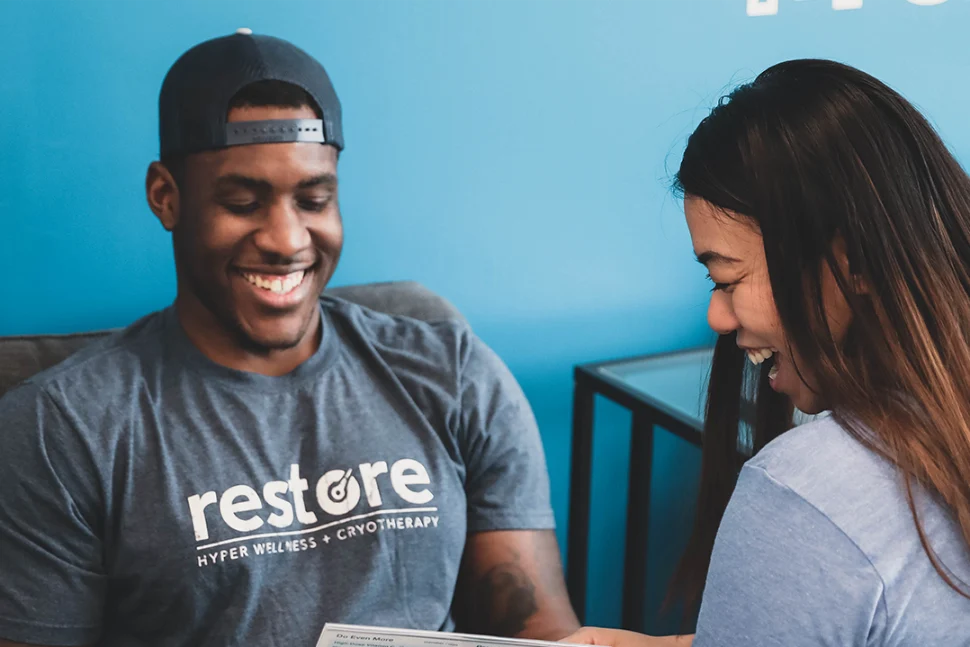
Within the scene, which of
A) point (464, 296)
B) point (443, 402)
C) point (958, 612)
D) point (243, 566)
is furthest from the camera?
point (464, 296)

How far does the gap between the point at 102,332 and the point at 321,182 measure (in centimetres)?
39

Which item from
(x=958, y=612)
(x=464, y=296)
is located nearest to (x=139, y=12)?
(x=464, y=296)

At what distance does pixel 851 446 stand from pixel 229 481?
72cm

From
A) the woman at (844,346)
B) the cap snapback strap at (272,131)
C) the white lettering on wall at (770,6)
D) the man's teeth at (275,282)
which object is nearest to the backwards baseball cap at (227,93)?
the cap snapback strap at (272,131)

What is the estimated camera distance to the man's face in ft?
3.90

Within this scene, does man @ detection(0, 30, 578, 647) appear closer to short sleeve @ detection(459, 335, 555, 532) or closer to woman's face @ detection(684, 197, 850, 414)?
short sleeve @ detection(459, 335, 555, 532)

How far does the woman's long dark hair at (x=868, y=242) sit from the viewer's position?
75 cm

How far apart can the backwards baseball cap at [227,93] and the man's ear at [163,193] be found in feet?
0.10

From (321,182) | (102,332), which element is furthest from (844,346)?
(102,332)

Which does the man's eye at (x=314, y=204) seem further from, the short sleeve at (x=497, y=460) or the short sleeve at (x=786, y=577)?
the short sleeve at (x=786, y=577)

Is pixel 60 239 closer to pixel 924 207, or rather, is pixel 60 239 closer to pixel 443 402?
pixel 443 402

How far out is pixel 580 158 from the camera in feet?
5.60

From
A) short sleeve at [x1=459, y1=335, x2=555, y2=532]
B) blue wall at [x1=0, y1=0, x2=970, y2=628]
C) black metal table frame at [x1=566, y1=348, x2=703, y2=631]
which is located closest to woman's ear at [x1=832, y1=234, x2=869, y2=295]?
short sleeve at [x1=459, y1=335, x2=555, y2=532]

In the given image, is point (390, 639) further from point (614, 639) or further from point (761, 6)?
point (761, 6)
